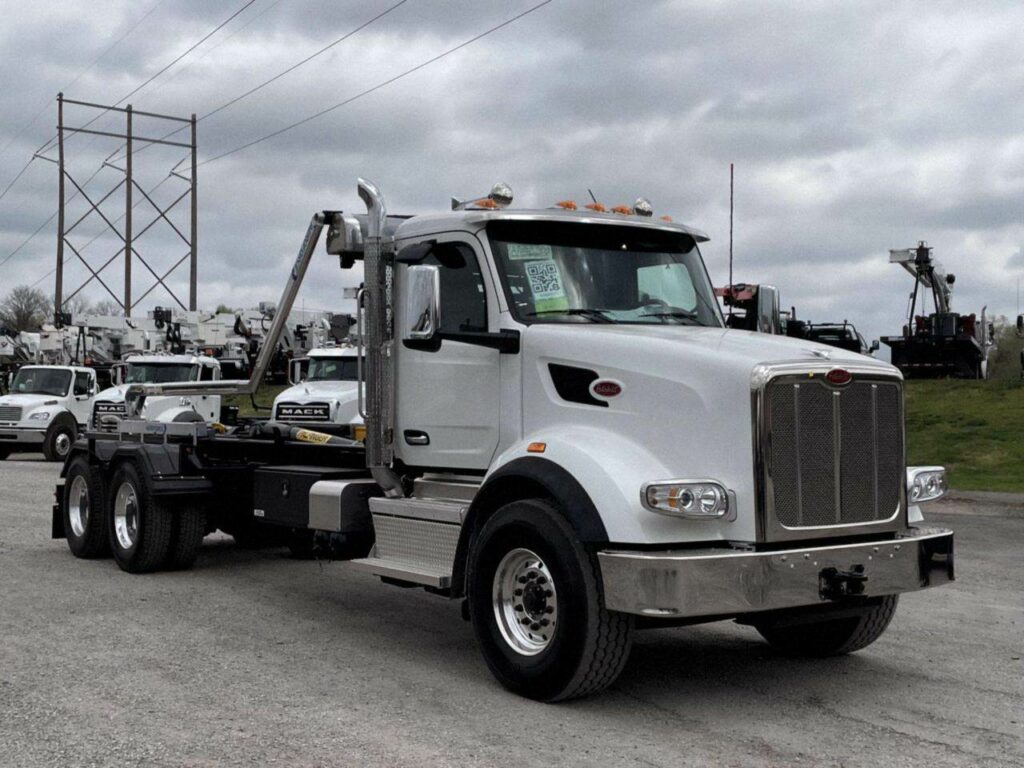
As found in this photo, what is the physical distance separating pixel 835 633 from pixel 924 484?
3.73 ft

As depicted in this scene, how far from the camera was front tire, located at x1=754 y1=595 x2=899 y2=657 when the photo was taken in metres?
6.90

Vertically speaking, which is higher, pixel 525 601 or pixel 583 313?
pixel 583 313

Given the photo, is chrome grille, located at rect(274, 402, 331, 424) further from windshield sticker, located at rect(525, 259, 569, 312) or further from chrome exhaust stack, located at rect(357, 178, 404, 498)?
windshield sticker, located at rect(525, 259, 569, 312)

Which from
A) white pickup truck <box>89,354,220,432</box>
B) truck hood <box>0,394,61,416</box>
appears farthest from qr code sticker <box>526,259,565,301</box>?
truck hood <box>0,394,61,416</box>

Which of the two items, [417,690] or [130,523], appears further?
[130,523]

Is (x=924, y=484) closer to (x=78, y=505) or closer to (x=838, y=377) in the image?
(x=838, y=377)

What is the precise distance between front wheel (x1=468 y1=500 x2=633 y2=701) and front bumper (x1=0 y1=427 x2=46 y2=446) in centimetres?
2335

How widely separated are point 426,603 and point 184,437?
2.87m

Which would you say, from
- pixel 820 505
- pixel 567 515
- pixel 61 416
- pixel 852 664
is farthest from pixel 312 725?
pixel 61 416

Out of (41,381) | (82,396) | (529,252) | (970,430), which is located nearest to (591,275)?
(529,252)

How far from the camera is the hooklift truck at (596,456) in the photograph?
225 inches

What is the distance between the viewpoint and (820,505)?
5.92 meters

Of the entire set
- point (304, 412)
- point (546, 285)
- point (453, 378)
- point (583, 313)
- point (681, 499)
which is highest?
point (546, 285)

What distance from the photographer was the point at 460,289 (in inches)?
283
